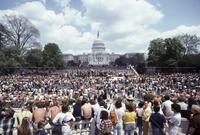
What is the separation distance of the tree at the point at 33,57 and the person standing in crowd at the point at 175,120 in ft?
233

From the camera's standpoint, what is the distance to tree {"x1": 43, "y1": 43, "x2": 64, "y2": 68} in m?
86.6

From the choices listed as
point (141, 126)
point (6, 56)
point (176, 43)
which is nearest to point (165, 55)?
point (176, 43)

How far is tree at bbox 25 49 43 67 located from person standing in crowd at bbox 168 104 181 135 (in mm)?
70991

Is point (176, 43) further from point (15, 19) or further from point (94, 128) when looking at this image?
point (94, 128)

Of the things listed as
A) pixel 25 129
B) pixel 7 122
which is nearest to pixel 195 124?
pixel 25 129

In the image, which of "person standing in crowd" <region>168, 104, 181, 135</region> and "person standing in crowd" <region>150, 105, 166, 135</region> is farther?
"person standing in crowd" <region>150, 105, 166, 135</region>

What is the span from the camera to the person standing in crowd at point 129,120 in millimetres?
11375

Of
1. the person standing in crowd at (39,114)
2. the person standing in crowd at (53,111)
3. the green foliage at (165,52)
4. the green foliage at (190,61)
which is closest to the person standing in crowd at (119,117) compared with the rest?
the person standing in crowd at (53,111)

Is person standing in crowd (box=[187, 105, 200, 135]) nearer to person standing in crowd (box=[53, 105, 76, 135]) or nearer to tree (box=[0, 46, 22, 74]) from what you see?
person standing in crowd (box=[53, 105, 76, 135])

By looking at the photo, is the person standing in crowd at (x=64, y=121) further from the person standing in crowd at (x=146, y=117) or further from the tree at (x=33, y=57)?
the tree at (x=33, y=57)

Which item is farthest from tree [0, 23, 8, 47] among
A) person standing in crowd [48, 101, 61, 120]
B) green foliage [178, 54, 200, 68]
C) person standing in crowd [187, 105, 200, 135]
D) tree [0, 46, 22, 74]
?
person standing in crowd [187, 105, 200, 135]

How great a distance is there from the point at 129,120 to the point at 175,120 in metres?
2.09

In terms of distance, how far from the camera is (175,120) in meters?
9.66

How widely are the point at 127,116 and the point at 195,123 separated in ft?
12.6
